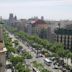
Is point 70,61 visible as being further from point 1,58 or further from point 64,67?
point 1,58

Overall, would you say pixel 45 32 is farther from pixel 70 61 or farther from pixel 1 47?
pixel 1 47

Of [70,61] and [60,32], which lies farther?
[60,32]

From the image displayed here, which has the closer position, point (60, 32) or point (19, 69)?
point (19, 69)

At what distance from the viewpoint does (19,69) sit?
44.2 m

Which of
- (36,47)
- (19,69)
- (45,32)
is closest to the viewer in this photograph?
(19,69)

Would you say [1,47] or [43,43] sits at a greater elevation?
[1,47]

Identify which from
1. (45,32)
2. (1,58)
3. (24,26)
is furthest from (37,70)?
(24,26)

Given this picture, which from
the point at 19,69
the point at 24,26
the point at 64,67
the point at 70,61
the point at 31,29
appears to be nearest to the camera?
the point at 19,69

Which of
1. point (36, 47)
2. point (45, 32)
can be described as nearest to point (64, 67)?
point (36, 47)

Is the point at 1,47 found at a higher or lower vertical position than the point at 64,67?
higher

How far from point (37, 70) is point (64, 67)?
30.6ft

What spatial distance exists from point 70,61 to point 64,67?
933 centimetres

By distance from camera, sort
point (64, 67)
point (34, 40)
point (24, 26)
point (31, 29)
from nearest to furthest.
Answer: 1. point (64, 67)
2. point (34, 40)
3. point (31, 29)
4. point (24, 26)

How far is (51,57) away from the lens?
6719 centimetres
